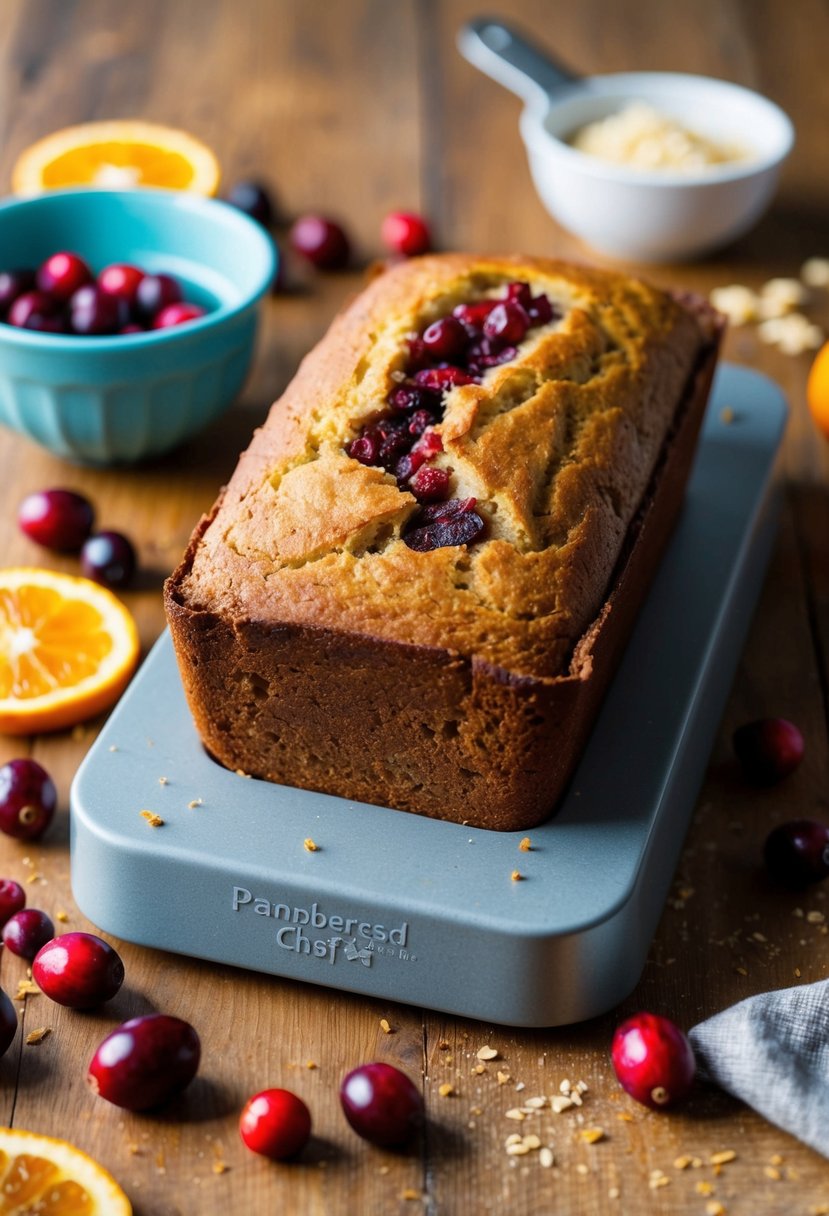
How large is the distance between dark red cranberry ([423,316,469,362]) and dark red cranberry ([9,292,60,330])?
84 centimetres

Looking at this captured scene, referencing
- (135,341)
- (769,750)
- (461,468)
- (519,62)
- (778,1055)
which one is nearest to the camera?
(778,1055)

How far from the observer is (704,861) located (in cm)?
207

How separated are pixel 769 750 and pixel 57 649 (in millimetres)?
1087

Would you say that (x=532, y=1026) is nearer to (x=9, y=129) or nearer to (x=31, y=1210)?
(x=31, y=1210)

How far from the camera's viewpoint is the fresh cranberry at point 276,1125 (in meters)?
1.65

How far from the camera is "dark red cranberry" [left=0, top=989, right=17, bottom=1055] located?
5.76 ft

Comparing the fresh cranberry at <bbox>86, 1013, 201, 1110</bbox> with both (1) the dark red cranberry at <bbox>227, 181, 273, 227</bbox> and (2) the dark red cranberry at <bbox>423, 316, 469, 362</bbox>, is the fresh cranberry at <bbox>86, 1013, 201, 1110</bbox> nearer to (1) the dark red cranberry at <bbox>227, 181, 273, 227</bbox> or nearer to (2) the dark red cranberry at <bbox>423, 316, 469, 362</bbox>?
(2) the dark red cranberry at <bbox>423, 316, 469, 362</bbox>

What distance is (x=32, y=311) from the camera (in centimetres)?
265

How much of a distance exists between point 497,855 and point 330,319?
1667 mm

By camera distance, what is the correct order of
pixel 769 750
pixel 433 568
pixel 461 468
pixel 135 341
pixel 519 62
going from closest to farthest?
pixel 433 568
pixel 461 468
pixel 769 750
pixel 135 341
pixel 519 62

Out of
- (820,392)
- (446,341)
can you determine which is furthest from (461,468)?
(820,392)

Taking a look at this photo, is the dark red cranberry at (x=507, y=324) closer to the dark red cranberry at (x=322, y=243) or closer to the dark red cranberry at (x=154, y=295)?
the dark red cranberry at (x=154, y=295)

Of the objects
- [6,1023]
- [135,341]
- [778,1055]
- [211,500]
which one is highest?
[135,341]

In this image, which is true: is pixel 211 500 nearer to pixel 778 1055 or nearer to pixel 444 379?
pixel 444 379
